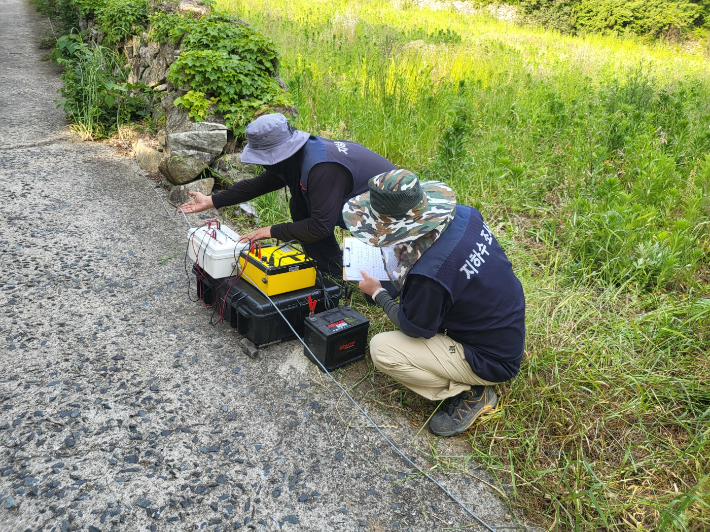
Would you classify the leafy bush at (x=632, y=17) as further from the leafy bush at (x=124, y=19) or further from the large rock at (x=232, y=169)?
the large rock at (x=232, y=169)

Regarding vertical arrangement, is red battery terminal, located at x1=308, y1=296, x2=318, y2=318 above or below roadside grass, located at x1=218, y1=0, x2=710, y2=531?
below

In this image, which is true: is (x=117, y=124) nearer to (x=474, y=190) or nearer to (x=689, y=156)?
(x=474, y=190)

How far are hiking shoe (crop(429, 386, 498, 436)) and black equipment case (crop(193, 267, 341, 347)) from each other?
3.52 ft

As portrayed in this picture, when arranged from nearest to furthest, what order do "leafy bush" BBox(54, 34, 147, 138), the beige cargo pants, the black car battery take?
1. the beige cargo pants
2. the black car battery
3. "leafy bush" BBox(54, 34, 147, 138)

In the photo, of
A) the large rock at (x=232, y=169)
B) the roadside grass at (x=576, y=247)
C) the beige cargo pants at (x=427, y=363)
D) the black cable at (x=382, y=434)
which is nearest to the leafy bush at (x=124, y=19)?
the roadside grass at (x=576, y=247)

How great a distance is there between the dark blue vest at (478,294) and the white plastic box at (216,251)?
1.31m

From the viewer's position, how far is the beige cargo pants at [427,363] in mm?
2666

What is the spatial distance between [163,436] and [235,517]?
62 cm

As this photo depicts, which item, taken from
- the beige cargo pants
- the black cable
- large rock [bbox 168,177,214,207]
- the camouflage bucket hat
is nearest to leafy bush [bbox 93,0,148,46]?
large rock [bbox 168,177,214,207]

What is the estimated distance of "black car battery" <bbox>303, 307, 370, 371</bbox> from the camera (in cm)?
302

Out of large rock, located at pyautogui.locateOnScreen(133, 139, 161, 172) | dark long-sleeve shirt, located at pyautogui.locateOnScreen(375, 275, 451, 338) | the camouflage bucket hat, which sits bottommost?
large rock, located at pyautogui.locateOnScreen(133, 139, 161, 172)

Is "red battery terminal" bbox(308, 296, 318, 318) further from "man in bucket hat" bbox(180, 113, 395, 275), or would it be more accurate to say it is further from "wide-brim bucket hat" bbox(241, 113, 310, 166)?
"wide-brim bucket hat" bbox(241, 113, 310, 166)

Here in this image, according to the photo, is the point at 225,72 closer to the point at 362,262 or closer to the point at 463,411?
the point at 362,262

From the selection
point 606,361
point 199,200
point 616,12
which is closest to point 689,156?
point 606,361
